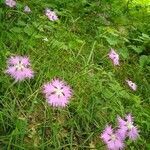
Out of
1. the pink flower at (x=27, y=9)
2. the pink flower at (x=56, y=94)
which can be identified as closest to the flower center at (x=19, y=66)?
the pink flower at (x=56, y=94)

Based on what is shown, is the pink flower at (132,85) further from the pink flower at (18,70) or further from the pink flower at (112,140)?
the pink flower at (18,70)

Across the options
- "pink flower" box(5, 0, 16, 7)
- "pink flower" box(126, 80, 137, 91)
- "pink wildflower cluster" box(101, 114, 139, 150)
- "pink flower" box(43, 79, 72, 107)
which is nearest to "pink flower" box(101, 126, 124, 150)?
"pink wildflower cluster" box(101, 114, 139, 150)

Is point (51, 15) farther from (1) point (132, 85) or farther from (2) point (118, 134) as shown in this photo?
(2) point (118, 134)

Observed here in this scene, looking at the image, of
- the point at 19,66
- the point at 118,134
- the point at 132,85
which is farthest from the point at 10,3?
the point at 118,134

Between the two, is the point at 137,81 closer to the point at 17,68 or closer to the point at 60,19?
the point at 60,19

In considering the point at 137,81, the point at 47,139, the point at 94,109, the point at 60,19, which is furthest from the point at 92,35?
the point at 47,139

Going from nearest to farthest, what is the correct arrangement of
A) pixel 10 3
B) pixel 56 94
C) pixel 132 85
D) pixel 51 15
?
pixel 56 94, pixel 10 3, pixel 132 85, pixel 51 15

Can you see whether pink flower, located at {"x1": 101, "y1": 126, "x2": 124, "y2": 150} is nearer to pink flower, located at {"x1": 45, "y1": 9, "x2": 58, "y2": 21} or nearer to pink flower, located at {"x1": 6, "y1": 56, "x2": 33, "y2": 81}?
pink flower, located at {"x1": 6, "y1": 56, "x2": 33, "y2": 81}

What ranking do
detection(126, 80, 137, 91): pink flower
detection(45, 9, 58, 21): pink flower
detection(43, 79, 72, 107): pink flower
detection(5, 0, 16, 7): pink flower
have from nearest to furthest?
detection(43, 79, 72, 107): pink flower < detection(5, 0, 16, 7): pink flower < detection(126, 80, 137, 91): pink flower < detection(45, 9, 58, 21): pink flower
